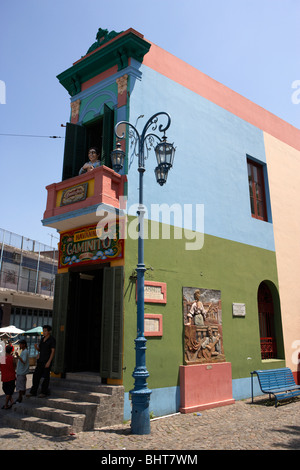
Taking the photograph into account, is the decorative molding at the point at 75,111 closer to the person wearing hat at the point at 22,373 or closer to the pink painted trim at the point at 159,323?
the pink painted trim at the point at 159,323

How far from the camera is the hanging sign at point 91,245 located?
8820 mm

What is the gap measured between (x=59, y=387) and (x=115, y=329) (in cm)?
206

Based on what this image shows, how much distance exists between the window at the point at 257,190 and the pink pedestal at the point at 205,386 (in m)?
5.75

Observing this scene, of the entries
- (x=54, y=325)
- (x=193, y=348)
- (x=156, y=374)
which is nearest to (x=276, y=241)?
(x=193, y=348)

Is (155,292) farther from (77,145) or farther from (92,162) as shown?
(77,145)

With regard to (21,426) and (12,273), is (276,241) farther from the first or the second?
(12,273)

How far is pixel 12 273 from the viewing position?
2620 cm

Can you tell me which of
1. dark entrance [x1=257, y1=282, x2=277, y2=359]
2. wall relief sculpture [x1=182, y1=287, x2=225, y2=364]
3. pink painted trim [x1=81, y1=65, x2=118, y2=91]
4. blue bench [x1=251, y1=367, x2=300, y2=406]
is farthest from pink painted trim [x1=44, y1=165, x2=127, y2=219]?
dark entrance [x1=257, y1=282, x2=277, y2=359]

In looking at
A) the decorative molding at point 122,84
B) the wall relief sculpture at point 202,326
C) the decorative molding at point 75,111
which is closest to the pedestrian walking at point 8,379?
the wall relief sculpture at point 202,326

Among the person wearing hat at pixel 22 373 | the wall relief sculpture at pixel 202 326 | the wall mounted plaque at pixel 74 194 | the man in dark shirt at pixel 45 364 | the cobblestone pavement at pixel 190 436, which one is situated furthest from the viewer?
the wall relief sculpture at pixel 202 326

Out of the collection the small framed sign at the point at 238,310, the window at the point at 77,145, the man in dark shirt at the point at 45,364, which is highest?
the window at the point at 77,145

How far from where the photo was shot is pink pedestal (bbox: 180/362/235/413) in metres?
8.94

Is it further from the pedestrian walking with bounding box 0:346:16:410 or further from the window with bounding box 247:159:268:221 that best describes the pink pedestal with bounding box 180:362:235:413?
the window with bounding box 247:159:268:221
